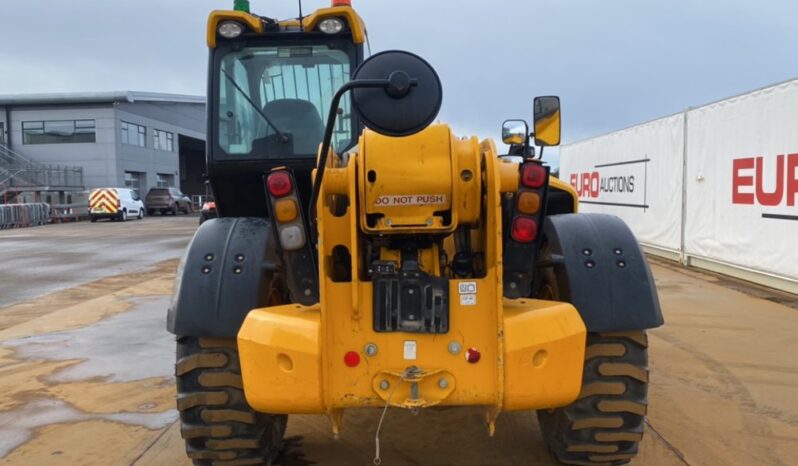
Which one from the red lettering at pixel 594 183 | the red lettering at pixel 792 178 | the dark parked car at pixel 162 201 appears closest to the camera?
the red lettering at pixel 792 178

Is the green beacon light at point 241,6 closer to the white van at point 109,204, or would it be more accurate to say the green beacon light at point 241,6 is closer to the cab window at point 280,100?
the cab window at point 280,100

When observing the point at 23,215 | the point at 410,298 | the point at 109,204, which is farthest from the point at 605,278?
the point at 109,204

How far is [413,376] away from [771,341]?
5.24 meters

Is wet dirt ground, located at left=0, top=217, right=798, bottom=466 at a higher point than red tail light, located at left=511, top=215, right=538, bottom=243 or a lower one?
lower

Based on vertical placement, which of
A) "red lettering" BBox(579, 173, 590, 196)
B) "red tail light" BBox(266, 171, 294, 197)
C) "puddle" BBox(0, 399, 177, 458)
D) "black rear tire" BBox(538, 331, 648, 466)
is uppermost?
"red lettering" BBox(579, 173, 590, 196)

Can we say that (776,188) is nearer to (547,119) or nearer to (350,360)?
(547,119)

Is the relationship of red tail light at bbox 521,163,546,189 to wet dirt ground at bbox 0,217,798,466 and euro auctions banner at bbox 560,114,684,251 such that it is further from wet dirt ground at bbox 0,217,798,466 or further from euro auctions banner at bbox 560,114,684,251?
euro auctions banner at bbox 560,114,684,251

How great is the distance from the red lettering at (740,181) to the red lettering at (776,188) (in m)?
0.18

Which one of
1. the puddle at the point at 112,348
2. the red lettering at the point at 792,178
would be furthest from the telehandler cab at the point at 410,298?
the red lettering at the point at 792,178

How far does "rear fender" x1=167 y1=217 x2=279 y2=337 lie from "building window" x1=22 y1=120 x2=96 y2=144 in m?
39.8

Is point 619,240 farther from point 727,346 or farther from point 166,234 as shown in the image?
point 166,234

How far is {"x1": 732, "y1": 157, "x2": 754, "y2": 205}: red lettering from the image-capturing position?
9.70 metres

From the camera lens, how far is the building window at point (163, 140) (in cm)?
4388

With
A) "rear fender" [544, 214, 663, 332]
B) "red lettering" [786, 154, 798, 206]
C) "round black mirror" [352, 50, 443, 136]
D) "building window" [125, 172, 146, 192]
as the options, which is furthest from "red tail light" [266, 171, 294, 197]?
"building window" [125, 172, 146, 192]
